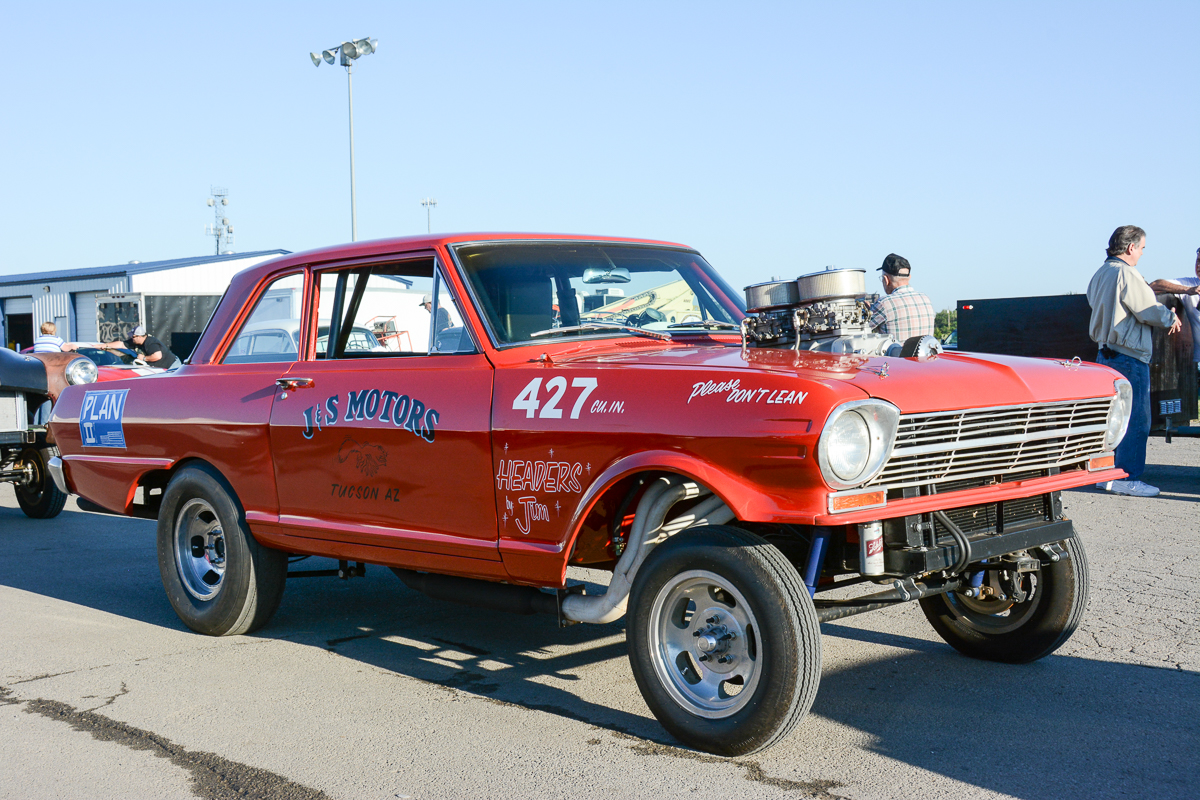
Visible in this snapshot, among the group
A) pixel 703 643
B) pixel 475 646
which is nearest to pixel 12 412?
pixel 475 646

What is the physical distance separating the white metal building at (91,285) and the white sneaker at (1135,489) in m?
27.4

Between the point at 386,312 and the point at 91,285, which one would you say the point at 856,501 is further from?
the point at 91,285

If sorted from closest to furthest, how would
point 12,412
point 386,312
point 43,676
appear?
point 43,676 → point 386,312 → point 12,412

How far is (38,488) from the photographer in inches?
386

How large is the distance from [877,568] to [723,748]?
2.49 ft

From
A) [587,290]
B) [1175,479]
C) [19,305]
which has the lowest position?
[1175,479]

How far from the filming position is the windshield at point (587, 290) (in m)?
4.48

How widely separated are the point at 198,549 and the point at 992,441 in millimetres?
3888

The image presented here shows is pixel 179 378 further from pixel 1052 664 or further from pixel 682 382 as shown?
pixel 1052 664

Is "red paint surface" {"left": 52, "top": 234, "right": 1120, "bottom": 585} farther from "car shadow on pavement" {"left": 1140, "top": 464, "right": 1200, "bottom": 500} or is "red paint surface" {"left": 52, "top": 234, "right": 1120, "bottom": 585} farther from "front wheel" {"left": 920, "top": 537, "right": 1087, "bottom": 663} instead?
"car shadow on pavement" {"left": 1140, "top": 464, "right": 1200, "bottom": 500}

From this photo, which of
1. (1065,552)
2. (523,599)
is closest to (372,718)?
(523,599)

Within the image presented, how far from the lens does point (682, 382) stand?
363cm

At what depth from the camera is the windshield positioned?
14.7 feet

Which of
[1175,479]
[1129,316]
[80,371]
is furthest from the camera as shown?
[1175,479]
